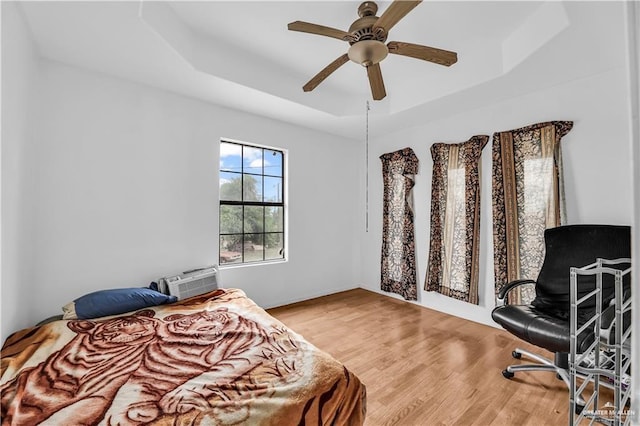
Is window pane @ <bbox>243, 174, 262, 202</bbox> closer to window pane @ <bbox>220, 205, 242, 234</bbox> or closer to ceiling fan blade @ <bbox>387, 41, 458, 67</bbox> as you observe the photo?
window pane @ <bbox>220, 205, 242, 234</bbox>

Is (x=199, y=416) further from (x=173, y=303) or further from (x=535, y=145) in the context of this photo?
(x=535, y=145)

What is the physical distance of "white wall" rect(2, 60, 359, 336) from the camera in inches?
94.3

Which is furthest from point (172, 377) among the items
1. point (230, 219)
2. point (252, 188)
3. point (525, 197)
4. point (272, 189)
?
point (525, 197)

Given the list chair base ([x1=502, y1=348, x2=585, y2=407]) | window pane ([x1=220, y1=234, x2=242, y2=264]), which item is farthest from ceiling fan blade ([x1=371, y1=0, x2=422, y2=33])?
window pane ([x1=220, y1=234, x2=242, y2=264])

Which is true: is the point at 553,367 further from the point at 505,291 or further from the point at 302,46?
the point at 302,46

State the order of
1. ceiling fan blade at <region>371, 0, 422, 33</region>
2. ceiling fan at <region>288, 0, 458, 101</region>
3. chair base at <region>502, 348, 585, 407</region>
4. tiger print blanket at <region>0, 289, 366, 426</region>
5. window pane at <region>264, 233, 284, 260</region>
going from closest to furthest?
1. tiger print blanket at <region>0, 289, 366, 426</region>
2. ceiling fan blade at <region>371, 0, 422, 33</region>
3. ceiling fan at <region>288, 0, 458, 101</region>
4. chair base at <region>502, 348, 585, 407</region>
5. window pane at <region>264, 233, 284, 260</region>

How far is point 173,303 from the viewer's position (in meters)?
2.59

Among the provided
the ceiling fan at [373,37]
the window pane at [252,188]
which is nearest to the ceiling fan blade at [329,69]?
the ceiling fan at [373,37]

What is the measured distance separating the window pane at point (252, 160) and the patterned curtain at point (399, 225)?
1.84m

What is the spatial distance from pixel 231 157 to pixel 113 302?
196 cm

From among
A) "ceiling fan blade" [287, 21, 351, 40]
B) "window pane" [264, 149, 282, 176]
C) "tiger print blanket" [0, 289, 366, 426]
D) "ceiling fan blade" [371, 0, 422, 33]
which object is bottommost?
"tiger print blanket" [0, 289, 366, 426]

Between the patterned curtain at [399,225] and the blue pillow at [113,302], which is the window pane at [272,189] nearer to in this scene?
the patterned curtain at [399,225]

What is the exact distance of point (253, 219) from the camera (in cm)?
369

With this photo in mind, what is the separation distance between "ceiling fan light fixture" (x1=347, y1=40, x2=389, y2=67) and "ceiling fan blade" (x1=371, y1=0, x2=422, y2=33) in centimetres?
8
